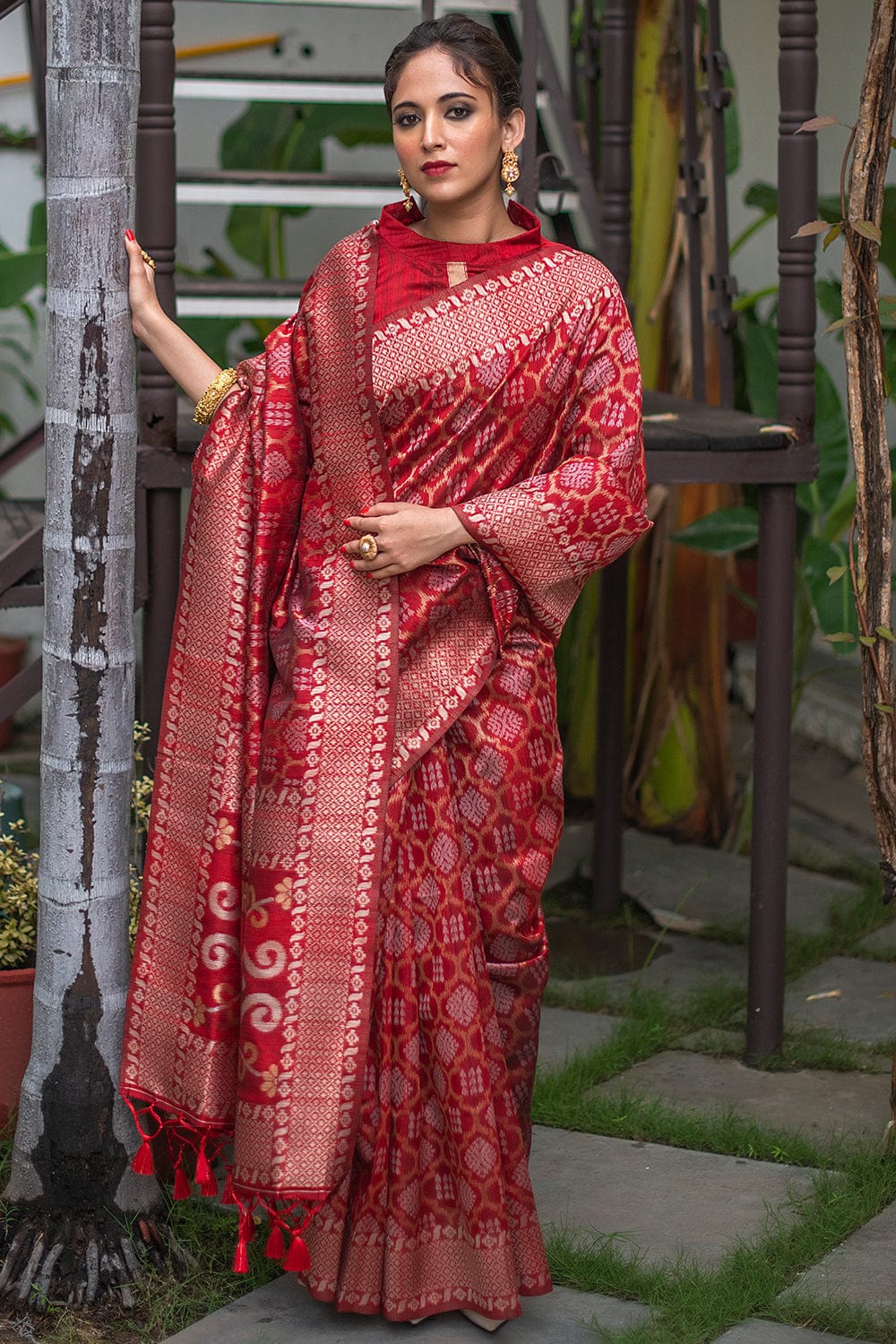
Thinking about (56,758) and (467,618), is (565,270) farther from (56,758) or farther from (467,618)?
(56,758)

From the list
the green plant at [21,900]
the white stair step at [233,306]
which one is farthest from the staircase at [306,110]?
the green plant at [21,900]

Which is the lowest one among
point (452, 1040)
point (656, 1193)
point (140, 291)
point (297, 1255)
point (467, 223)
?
point (656, 1193)

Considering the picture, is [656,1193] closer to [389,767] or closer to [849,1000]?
[389,767]

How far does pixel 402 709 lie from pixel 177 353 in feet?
2.23

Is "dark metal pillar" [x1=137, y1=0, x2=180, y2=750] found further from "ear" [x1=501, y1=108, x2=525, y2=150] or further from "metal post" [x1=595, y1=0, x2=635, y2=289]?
"metal post" [x1=595, y1=0, x2=635, y2=289]

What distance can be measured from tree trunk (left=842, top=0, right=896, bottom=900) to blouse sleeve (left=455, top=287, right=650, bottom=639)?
76 centimetres

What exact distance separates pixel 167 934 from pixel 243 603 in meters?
0.54

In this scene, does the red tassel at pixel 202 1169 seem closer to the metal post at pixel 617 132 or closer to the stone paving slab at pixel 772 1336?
the stone paving slab at pixel 772 1336

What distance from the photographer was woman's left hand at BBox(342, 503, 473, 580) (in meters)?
2.62

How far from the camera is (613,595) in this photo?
15.4ft

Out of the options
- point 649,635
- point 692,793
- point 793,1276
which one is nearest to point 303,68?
point 649,635

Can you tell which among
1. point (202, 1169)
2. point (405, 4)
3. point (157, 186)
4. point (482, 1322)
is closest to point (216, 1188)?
point (202, 1169)

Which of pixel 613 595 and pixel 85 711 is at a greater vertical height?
pixel 85 711

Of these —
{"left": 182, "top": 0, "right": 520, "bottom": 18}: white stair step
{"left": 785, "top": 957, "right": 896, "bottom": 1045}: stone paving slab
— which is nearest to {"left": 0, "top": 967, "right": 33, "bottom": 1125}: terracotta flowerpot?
{"left": 785, "top": 957, "right": 896, "bottom": 1045}: stone paving slab
